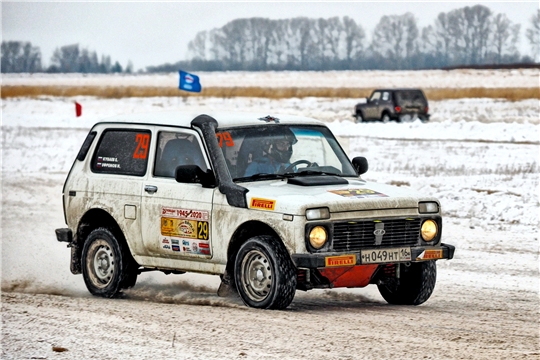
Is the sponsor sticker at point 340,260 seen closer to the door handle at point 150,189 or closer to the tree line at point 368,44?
the door handle at point 150,189

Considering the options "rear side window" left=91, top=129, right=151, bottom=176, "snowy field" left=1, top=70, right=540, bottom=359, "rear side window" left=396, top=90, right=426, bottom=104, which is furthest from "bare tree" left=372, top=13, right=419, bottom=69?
"rear side window" left=91, top=129, right=151, bottom=176

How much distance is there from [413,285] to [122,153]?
306 cm

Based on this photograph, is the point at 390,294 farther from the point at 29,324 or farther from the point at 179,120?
the point at 29,324

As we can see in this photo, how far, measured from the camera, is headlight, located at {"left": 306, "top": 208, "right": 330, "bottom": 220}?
8836 millimetres

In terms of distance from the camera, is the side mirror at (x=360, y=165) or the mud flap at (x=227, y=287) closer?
the mud flap at (x=227, y=287)

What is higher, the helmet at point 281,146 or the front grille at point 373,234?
the helmet at point 281,146

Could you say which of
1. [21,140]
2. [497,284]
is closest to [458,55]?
[21,140]

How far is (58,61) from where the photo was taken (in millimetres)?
134375

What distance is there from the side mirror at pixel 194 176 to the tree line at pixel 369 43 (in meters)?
115

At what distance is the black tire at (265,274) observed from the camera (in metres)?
8.99

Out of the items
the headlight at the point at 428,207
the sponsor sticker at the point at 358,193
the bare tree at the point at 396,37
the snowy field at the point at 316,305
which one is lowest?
the snowy field at the point at 316,305

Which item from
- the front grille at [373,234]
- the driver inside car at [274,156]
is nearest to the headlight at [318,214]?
the front grille at [373,234]

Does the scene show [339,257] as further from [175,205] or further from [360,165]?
[360,165]

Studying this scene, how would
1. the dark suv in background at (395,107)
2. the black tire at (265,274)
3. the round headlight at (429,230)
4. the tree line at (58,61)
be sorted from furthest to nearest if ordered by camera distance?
1. the tree line at (58,61)
2. the dark suv in background at (395,107)
3. the round headlight at (429,230)
4. the black tire at (265,274)
